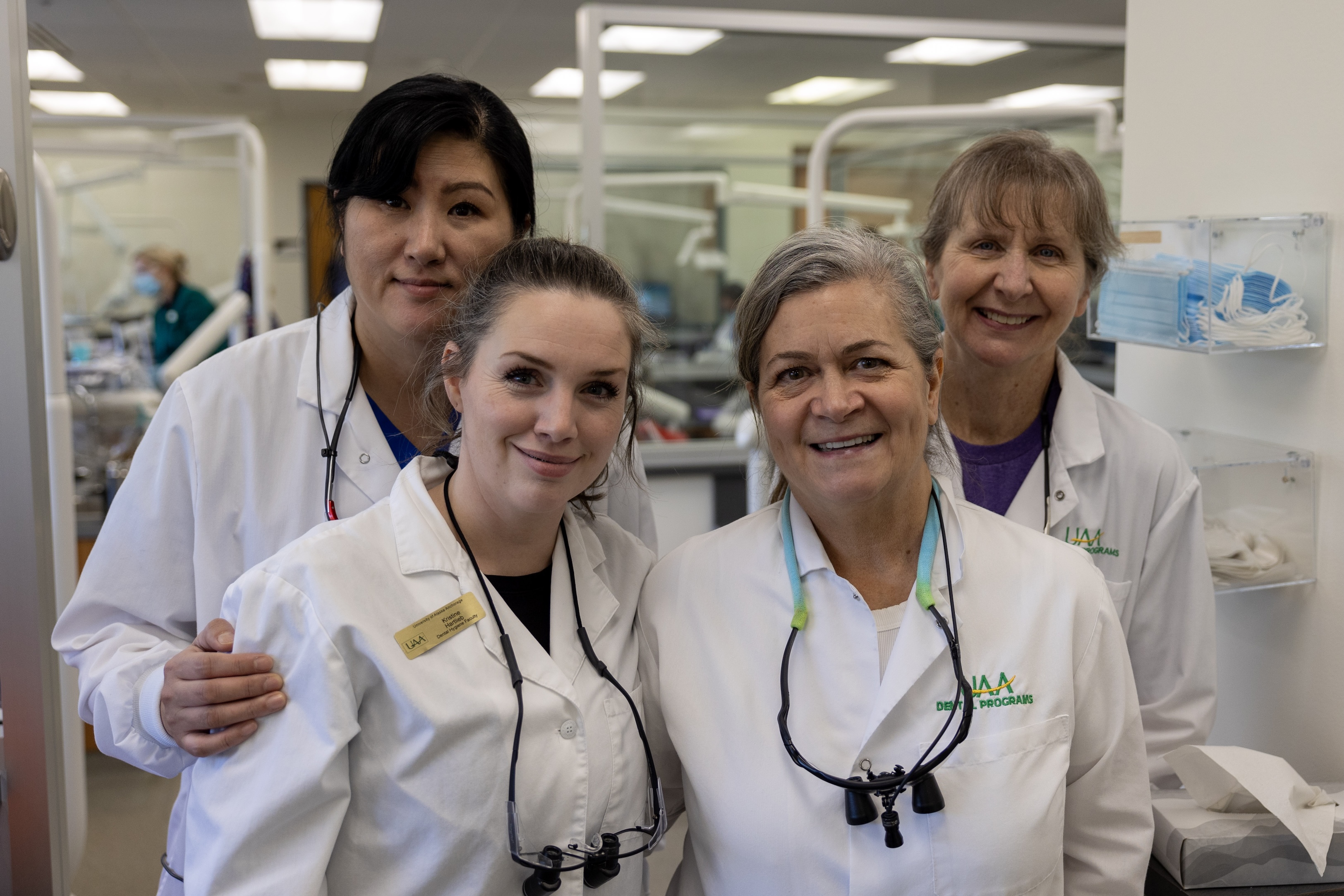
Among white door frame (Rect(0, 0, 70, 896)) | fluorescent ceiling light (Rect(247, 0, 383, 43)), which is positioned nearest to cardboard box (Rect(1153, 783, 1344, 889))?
white door frame (Rect(0, 0, 70, 896))

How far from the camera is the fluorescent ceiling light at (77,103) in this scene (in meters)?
8.43

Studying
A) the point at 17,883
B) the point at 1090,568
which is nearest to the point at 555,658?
the point at 1090,568

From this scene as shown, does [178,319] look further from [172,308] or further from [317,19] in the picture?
[317,19]

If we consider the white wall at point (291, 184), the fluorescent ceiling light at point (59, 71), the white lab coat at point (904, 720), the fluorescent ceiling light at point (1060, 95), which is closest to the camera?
the white lab coat at point (904, 720)

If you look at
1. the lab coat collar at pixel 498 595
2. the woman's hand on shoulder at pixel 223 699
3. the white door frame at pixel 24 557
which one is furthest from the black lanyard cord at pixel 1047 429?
the white door frame at pixel 24 557

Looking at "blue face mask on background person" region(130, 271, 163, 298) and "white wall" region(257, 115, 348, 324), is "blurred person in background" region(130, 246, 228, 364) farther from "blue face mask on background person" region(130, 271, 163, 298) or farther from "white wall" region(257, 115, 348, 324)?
"white wall" region(257, 115, 348, 324)

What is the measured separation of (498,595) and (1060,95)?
8.12 metres

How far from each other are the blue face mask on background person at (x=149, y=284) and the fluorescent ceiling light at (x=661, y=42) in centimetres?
437

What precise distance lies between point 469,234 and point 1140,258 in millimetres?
1319

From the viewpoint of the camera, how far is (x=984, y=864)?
1241 millimetres

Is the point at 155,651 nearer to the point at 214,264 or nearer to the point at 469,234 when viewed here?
the point at 469,234

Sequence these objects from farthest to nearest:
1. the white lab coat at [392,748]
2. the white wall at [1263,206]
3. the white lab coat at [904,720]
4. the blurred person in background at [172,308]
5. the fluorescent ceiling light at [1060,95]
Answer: the blurred person in background at [172,308], the fluorescent ceiling light at [1060,95], the white wall at [1263,206], the white lab coat at [904,720], the white lab coat at [392,748]

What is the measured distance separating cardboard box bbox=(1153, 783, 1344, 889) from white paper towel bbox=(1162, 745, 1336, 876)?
27 mm

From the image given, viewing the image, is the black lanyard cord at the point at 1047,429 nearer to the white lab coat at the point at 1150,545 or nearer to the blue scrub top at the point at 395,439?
the white lab coat at the point at 1150,545
